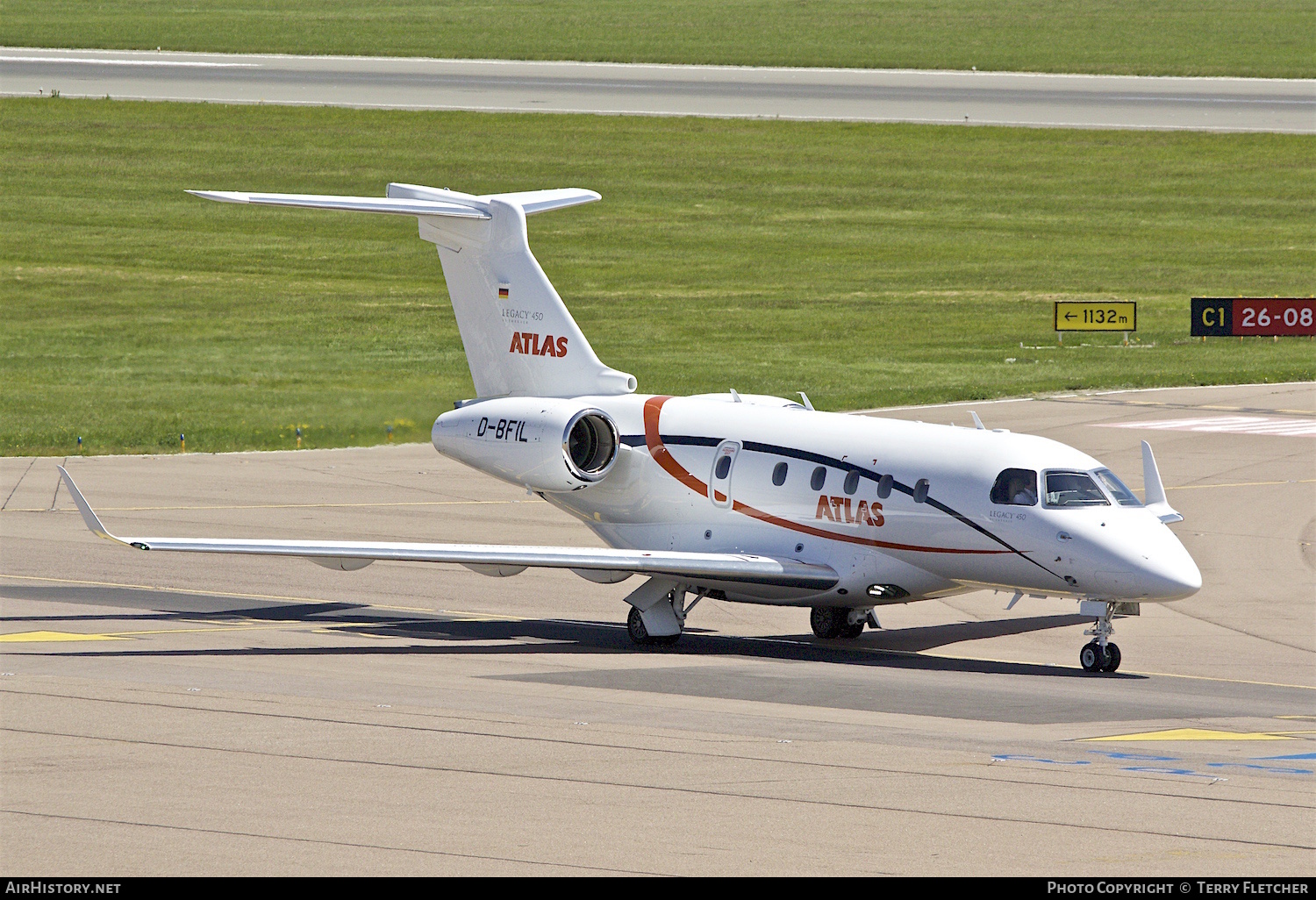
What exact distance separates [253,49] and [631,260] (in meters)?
39.0

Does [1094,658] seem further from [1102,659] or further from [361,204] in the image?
[361,204]

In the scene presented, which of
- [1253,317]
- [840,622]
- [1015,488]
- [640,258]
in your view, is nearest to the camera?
[1015,488]

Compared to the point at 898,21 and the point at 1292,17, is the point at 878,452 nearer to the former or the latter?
the point at 898,21

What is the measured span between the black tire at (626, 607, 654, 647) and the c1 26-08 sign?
3915 centimetres

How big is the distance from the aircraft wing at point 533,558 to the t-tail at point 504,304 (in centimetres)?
463

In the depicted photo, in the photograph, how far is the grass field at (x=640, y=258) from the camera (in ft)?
171

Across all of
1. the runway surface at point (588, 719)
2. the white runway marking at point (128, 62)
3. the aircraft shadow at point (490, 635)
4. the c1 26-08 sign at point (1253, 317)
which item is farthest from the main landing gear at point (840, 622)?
the white runway marking at point (128, 62)

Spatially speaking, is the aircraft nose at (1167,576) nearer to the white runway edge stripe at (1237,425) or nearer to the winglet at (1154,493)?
the winglet at (1154,493)

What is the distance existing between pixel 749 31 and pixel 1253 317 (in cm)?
4918

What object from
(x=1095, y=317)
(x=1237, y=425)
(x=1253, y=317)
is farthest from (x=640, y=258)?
(x=1237, y=425)

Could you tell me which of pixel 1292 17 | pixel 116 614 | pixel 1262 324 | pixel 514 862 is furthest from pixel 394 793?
pixel 1292 17

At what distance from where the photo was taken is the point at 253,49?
98.6 meters

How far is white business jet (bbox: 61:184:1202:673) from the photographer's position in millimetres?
23016

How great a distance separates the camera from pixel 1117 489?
2331cm
